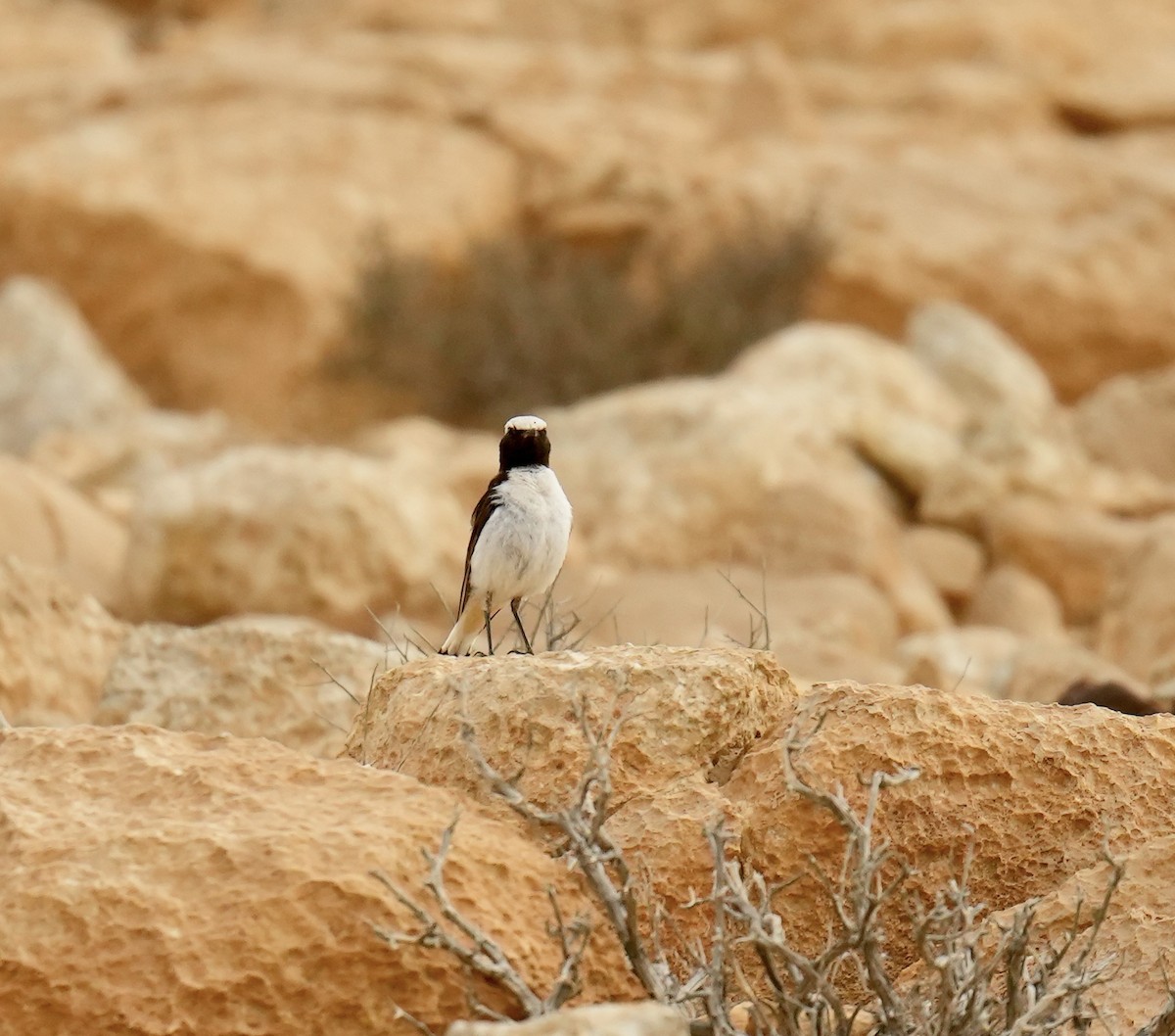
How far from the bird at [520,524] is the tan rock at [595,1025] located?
302cm

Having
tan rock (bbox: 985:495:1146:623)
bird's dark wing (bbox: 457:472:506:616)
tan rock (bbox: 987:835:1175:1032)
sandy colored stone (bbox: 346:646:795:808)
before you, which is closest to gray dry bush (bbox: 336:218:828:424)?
tan rock (bbox: 985:495:1146:623)

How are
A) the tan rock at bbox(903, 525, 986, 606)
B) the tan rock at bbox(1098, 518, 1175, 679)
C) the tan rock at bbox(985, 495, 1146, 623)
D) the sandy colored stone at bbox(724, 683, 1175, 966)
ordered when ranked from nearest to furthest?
the sandy colored stone at bbox(724, 683, 1175, 966)
the tan rock at bbox(1098, 518, 1175, 679)
the tan rock at bbox(985, 495, 1146, 623)
the tan rock at bbox(903, 525, 986, 606)

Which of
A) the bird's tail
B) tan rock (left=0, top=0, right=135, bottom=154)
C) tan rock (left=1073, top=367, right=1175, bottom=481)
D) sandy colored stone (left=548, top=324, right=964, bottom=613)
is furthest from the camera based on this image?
tan rock (left=0, top=0, right=135, bottom=154)

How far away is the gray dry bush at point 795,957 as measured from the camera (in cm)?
354

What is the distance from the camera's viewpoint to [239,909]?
367cm

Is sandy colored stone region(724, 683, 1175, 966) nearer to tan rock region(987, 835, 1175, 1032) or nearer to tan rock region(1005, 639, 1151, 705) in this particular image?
tan rock region(987, 835, 1175, 1032)

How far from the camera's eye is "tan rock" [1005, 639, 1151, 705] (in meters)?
7.93

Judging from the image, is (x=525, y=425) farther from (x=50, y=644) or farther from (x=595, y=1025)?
(x=595, y=1025)

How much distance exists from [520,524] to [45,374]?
36.2ft

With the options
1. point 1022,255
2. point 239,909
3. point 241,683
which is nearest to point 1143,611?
point 241,683

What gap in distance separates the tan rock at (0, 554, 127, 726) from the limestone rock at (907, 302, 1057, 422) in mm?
9310

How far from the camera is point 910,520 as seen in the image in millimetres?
13211

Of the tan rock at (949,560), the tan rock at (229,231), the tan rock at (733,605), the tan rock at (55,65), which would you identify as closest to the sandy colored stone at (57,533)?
the tan rock at (733,605)

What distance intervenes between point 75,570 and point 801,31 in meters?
15.4
